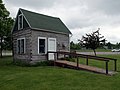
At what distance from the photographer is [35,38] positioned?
16828 millimetres

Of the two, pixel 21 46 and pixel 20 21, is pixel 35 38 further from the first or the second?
pixel 20 21

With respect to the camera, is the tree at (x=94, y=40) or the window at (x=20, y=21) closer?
the window at (x=20, y=21)

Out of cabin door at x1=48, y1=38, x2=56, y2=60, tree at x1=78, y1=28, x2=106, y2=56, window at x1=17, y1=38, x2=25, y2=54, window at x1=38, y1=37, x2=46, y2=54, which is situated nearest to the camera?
window at x1=38, y1=37, x2=46, y2=54

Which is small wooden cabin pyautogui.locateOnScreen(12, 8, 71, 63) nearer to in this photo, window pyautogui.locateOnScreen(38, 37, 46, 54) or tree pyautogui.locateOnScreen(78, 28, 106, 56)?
window pyautogui.locateOnScreen(38, 37, 46, 54)

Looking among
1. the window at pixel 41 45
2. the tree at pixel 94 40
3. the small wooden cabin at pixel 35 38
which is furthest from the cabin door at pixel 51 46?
the tree at pixel 94 40

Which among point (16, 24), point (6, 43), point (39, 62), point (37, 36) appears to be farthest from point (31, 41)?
point (6, 43)

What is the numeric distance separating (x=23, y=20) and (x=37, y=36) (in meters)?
2.82

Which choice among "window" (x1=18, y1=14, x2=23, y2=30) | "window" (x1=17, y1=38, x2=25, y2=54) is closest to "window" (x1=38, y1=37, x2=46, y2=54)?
"window" (x1=17, y1=38, x2=25, y2=54)

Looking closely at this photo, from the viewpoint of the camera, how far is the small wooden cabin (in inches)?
660

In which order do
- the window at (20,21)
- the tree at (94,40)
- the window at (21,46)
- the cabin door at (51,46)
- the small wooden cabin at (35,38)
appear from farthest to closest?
the tree at (94,40) → the window at (20,21) → the window at (21,46) → the cabin door at (51,46) → the small wooden cabin at (35,38)

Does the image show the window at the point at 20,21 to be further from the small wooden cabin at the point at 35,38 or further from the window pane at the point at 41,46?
the window pane at the point at 41,46

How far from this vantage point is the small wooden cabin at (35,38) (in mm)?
16766

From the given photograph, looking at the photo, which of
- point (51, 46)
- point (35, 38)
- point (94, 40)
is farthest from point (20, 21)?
point (94, 40)

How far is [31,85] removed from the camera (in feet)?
27.8
